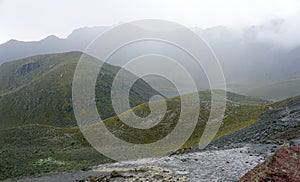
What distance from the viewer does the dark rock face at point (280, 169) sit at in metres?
15.8

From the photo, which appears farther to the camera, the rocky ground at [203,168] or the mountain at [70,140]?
the mountain at [70,140]

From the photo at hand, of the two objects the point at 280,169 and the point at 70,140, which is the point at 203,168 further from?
the point at 70,140

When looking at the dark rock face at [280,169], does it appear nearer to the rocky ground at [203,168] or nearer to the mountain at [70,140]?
the rocky ground at [203,168]

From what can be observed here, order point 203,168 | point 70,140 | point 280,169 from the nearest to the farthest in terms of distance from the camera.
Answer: point 280,169, point 203,168, point 70,140

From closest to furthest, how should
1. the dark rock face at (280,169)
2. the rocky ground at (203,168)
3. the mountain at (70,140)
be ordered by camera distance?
1. the dark rock face at (280,169)
2. the rocky ground at (203,168)
3. the mountain at (70,140)

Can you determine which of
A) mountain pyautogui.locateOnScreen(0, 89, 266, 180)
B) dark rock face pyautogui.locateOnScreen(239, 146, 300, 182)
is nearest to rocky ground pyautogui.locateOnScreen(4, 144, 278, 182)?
dark rock face pyautogui.locateOnScreen(239, 146, 300, 182)

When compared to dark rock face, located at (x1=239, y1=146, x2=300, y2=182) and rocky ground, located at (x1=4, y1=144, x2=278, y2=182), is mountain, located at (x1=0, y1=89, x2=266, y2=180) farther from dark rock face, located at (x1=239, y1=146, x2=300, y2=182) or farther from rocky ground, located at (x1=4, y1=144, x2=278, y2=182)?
dark rock face, located at (x1=239, y1=146, x2=300, y2=182)

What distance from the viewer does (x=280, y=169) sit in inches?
661

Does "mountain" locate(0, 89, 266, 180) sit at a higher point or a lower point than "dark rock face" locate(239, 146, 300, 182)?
lower

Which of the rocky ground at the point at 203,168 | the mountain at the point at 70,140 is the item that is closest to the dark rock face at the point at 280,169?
the rocky ground at the point at 203,168

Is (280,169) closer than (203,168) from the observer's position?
Yes

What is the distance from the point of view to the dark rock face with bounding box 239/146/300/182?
51.7 feet

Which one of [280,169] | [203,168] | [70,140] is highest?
[280,169]

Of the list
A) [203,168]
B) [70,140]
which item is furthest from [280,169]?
[70,140]
